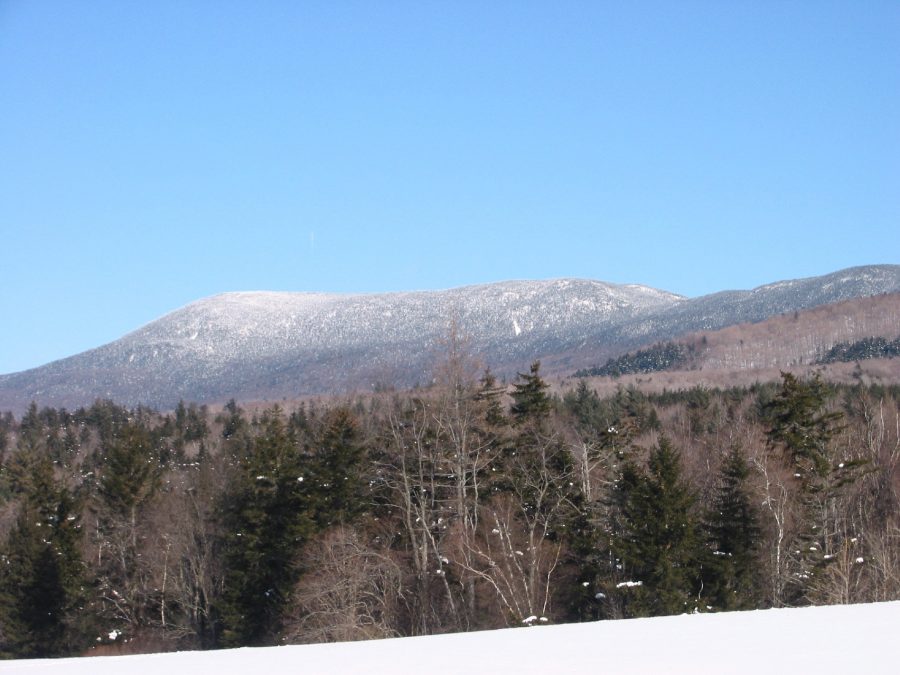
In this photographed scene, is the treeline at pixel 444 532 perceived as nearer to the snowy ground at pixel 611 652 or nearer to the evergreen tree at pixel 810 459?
the evergreen tree at pixel 810 459

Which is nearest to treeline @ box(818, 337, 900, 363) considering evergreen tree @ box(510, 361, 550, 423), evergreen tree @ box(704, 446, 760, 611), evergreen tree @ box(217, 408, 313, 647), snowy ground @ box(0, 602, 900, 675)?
evergreen tree @ box(510, 361, 550, 423)

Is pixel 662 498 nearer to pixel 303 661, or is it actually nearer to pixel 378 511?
pixel 378 511

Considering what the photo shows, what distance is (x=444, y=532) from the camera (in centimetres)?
3784

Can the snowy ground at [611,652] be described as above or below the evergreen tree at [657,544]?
above

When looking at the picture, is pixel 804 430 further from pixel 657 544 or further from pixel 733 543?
pixel 657 544

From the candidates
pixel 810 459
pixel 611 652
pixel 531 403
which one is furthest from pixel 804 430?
pixel 611 652

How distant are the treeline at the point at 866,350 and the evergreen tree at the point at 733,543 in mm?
145752

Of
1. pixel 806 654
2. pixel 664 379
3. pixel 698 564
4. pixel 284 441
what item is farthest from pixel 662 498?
pixel 664 379

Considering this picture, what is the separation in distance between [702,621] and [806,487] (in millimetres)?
24324

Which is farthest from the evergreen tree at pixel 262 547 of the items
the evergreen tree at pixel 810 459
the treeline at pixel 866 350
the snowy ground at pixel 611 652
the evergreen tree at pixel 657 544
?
the treeline at pixel 866 350

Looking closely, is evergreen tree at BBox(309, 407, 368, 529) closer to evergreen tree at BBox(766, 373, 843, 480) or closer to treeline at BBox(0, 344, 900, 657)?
treeline at BBox(0, 344, 900, 657)

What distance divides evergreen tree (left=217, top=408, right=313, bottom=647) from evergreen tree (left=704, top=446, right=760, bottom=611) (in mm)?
15487

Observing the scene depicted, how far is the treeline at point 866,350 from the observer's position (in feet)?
561

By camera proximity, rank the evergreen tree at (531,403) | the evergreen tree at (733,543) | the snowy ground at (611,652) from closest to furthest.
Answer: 1. the snowy ground at (611,652)
2. the evergreen tree at (733,543)
3. the evergreen tree at (531,403)
